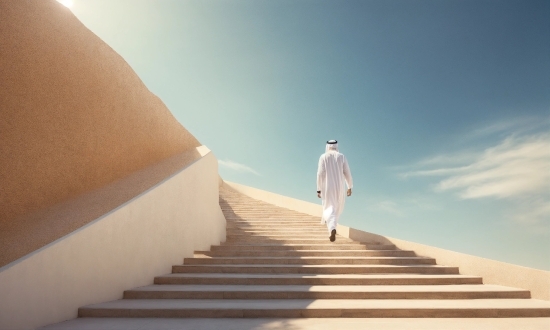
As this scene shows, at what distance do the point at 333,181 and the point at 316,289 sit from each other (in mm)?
3307

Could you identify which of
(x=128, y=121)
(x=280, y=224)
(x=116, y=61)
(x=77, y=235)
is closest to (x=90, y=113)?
(x=128, y=121)

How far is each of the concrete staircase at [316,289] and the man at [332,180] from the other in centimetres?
64

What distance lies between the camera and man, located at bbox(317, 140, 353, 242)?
687cm

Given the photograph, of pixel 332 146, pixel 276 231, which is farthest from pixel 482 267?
pixel 276 231

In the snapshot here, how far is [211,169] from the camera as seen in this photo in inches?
296

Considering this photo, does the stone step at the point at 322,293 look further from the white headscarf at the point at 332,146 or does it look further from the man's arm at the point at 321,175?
the white headscarf at the point at 332,146

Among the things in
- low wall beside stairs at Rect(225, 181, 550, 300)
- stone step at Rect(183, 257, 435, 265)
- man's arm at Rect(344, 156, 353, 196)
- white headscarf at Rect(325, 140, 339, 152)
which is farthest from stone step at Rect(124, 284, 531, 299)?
white headscarf at Rect(325, 140, 339, 152)

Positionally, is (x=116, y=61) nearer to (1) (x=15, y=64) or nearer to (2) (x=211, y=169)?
(1) (x=15, y=64)

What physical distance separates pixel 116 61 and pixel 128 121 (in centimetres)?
109

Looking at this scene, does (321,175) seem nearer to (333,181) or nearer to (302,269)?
(333,181)

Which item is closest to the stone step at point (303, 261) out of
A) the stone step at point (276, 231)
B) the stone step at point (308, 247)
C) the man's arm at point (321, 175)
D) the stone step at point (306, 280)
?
the stone step at point (308, 247)

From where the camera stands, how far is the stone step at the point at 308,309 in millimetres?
3156

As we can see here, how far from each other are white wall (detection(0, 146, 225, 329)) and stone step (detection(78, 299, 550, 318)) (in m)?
0.26

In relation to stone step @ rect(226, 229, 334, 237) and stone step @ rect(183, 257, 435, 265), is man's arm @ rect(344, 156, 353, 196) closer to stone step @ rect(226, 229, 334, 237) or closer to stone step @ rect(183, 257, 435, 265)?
stone step @ rect(226, 229, 334, 237)
